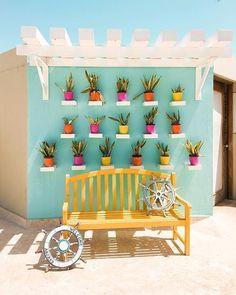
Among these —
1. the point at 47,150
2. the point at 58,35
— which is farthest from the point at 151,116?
the point at 58,35

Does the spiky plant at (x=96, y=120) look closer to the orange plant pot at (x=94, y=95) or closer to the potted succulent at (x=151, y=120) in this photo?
the orange plant pot at (x=94, y=95)

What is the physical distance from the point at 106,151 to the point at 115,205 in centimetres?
84

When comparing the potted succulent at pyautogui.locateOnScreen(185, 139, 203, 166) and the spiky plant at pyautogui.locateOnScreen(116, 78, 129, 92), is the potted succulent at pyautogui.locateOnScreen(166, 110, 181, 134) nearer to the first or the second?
the potted succulent at pyautogui.locateOnScreen(185, 139, 203, 166)

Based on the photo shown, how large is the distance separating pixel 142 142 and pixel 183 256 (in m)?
1.81

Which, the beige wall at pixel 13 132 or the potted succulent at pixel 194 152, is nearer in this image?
the potted succulent at pixel 194 152

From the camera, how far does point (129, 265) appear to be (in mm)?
3732

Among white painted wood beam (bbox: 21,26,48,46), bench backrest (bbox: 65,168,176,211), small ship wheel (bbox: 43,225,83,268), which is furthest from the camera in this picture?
bench backrest (bbox: 65,168,176,211)

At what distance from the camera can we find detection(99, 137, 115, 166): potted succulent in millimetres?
4867

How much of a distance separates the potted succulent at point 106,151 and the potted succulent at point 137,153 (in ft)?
1.17

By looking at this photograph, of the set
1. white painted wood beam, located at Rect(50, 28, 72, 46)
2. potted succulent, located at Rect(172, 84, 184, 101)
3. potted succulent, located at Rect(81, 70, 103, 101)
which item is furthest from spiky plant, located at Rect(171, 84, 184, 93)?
white painted wood beam, located at Rect(50, 28, 72, 46)

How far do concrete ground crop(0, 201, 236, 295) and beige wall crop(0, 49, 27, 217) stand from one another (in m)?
0.67

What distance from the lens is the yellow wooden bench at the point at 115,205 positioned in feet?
13.0

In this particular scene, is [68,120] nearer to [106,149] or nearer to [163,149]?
[106,149]

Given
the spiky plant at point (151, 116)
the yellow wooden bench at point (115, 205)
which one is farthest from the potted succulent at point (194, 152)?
the spiky plant at point (151, 116)
